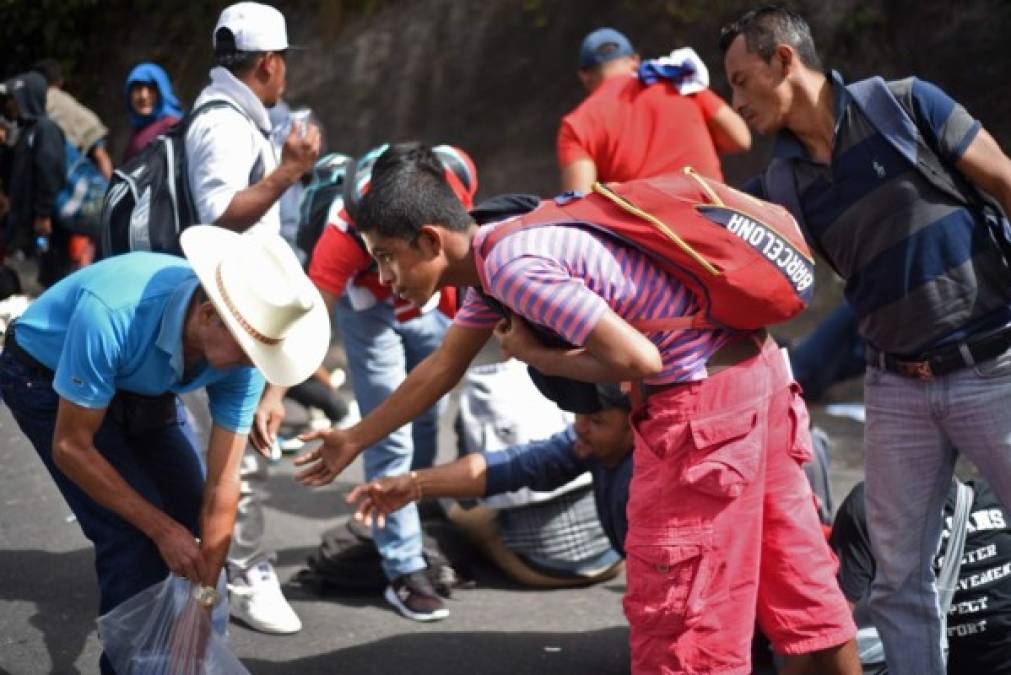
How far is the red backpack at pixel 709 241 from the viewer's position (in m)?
3.25

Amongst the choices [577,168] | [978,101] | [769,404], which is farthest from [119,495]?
[978,101]

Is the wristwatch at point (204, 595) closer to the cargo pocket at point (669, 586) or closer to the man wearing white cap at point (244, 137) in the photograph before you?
the cargo pocket at point (669, 586)

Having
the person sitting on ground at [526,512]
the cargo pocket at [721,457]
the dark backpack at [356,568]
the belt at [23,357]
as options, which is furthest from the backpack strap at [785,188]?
the dark backpack at [356,568]

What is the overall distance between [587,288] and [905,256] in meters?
0.89

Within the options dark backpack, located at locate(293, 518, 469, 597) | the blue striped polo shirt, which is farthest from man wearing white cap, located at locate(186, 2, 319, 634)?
the blue striped polo shirt

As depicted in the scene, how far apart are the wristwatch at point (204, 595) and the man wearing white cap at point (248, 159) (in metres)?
1.12

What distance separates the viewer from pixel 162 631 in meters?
3.76

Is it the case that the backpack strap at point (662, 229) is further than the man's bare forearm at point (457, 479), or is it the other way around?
the man's bare forearm at point (457, 479)

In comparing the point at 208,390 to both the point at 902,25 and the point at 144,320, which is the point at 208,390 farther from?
the point at 902,25

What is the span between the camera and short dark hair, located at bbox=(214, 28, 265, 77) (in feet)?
15.5

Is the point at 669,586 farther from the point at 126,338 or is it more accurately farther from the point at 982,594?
the point at 126,338

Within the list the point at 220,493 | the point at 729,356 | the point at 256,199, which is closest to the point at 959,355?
the point at 729,356

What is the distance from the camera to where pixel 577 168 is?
621cm

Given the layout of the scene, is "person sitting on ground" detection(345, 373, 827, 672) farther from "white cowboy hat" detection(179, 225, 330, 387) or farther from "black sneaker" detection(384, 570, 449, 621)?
"white cowboy hat" detection(179, 225, 330, 387)
